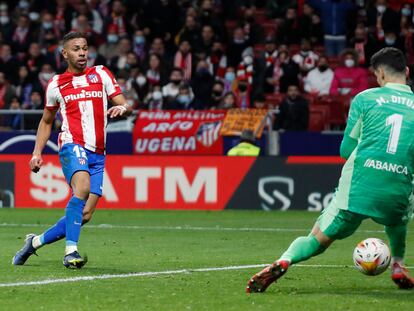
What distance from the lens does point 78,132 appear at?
11.4 m

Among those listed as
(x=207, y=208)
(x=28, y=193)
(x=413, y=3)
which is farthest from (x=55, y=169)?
(x=413, y=3)

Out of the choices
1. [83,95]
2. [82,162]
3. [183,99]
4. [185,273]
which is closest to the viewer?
[185,273]

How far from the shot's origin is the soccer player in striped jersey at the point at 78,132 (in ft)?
36.7

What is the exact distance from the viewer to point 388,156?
8969mm

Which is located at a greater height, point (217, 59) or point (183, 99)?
point (217, 59)

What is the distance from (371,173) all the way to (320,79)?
16.4 metres

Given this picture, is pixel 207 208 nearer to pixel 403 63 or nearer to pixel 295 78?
pixel 295 78

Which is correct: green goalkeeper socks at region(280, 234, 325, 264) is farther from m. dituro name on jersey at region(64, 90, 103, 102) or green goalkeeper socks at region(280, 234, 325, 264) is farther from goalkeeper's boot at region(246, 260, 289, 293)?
m. dituro name on jersey at region(64, 90, 103, 102)

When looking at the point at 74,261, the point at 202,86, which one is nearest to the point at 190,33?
the point at 202,86

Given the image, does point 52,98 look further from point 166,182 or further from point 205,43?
point 205,43

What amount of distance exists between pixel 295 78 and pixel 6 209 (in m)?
7.46

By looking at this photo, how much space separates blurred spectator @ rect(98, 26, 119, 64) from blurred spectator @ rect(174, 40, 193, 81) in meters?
1.77

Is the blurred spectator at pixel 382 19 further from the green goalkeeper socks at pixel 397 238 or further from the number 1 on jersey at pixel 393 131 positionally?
the number 1 on jersey at pixel 393 131

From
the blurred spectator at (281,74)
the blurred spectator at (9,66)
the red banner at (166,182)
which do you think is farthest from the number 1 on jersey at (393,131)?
the blurred spectator at (9,66)
